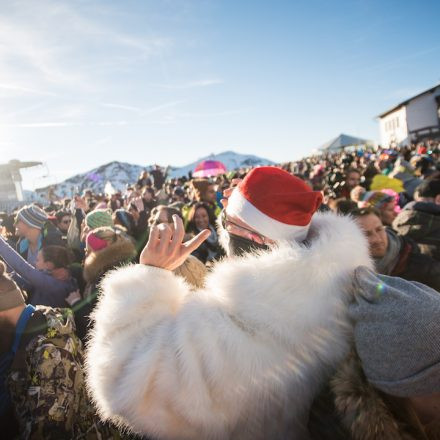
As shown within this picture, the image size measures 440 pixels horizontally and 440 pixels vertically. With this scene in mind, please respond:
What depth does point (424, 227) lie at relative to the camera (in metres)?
3.23

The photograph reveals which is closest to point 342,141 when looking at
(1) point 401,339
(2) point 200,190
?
(2) point 200,190

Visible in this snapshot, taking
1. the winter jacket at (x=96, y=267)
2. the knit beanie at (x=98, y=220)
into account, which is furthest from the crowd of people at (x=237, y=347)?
the knit beanie at (x=98, y=220)

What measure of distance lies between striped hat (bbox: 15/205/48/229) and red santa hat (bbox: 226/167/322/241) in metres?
4.17

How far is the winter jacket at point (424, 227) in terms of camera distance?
3150 mm

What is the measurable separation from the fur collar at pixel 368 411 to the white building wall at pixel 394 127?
152 ft

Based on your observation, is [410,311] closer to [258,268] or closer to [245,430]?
[258,268]

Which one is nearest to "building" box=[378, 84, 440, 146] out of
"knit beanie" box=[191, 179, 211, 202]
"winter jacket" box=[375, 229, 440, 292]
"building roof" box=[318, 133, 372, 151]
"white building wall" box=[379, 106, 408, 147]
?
"white building wall" box=[379, 106, 408, 147]

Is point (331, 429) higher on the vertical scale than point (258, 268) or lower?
lower

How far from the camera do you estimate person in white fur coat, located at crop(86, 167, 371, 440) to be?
1.13m

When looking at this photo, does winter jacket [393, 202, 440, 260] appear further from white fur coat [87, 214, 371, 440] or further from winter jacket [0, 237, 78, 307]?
winter jacket [0, 237, 78, 307]

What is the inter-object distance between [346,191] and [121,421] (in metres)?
6.11

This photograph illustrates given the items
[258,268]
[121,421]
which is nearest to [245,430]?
[121,421]

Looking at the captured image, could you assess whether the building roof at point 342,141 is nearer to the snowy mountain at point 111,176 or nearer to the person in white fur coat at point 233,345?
the snowy mountain at point 111,176

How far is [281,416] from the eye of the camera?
1.23m
